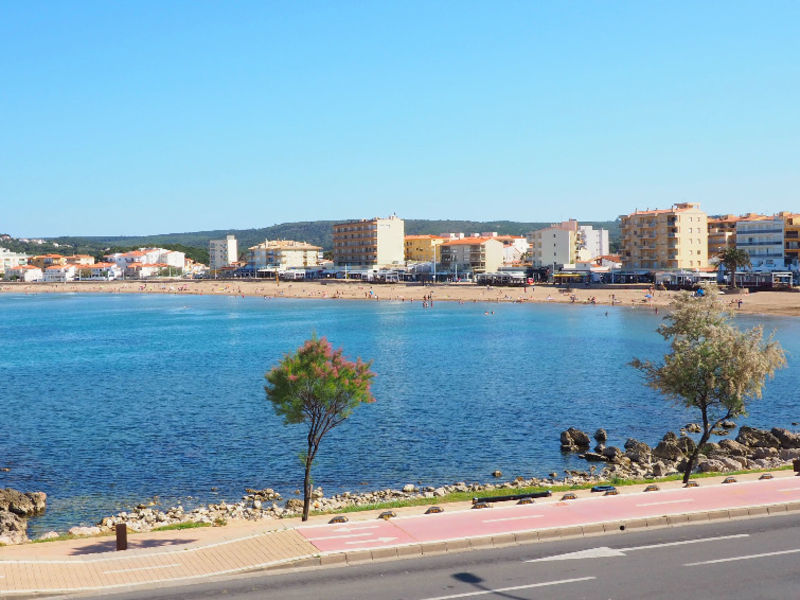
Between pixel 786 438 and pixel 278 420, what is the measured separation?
20679 millimetres

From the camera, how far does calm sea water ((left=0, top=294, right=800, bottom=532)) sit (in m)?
26.7

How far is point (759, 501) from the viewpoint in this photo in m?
16.9

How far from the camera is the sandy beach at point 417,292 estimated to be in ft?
313

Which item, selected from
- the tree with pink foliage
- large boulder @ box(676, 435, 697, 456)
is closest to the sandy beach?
large boulder @ box(676, 435, 697, 456)

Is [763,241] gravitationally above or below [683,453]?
above

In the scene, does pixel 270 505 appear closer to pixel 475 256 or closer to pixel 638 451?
pixel 638 451

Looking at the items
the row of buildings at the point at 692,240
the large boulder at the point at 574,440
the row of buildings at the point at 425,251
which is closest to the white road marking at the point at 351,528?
the large boulder at the point at 574,440

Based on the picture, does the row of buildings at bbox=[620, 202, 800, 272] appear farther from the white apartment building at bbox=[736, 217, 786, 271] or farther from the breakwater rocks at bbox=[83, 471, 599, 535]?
the breakwater rocks at bbox=[83, 471, 599, 535]

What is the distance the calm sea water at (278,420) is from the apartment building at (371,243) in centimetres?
7849

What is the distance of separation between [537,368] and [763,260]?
252ft

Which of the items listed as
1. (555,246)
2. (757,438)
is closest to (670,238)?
(555,246)

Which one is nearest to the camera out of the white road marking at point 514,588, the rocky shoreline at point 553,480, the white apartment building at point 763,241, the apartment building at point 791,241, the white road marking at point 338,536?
the white road marking at point 514,588

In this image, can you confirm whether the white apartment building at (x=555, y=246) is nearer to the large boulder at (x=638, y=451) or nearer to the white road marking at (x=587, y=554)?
the large boulder at (x=638, y=451)

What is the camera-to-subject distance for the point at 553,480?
83.3 feet
